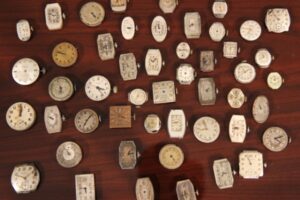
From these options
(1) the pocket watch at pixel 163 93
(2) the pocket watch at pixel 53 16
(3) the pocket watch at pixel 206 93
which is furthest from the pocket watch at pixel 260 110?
(2) the pocket watch at pixel 53 16

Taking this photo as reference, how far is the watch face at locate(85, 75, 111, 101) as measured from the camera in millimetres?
1105

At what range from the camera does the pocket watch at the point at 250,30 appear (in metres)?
1.14

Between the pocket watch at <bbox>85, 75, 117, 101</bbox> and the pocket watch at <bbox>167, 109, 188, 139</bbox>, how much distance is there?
7.4 inches

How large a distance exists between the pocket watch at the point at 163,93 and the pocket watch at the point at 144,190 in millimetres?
219

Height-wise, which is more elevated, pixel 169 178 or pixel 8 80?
pixel 8 80

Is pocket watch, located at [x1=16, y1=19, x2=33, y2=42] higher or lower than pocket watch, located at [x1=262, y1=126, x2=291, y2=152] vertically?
higher

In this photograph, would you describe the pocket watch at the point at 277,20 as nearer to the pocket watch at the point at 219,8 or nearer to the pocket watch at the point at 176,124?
the pocket watch at the point at 219,8

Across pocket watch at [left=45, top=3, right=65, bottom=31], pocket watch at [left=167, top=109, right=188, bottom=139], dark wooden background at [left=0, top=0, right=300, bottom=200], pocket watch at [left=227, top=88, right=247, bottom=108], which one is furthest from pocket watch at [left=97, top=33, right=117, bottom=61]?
pocket watch at [left=227, top=88, right=247, bottom=108]

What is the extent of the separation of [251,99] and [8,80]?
68 cm

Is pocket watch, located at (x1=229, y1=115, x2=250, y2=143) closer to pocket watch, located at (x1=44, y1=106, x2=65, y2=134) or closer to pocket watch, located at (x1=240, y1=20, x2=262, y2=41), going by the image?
pocket watch, located at (x1=240, y1=20, x2=262, y2=41)

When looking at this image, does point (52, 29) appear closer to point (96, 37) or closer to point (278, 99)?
point (96, 37)

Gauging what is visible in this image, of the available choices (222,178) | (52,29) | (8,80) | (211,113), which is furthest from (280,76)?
(8,80)

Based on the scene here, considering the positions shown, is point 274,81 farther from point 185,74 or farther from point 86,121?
point 86,121

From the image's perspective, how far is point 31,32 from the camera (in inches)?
43.8
